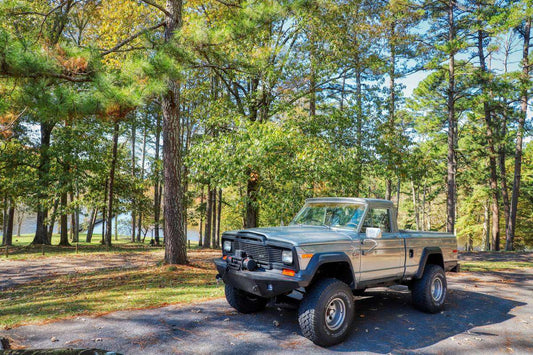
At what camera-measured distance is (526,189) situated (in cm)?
2912

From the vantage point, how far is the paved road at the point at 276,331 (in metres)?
4.36

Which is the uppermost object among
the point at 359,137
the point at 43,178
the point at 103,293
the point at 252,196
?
the point at 359,137

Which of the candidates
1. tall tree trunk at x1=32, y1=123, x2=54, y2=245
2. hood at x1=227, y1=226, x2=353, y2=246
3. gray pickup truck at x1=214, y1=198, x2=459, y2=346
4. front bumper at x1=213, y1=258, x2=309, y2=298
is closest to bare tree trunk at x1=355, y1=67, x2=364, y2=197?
gray pickup truck at x1=214, y1=198, x2=459, y2=346

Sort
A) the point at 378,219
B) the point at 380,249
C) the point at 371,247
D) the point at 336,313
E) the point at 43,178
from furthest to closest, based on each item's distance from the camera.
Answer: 1. the point at 43,178
2. the point at 378,219
3. the point at 380,249
4. the point at 371,247
5. the point at 336,313

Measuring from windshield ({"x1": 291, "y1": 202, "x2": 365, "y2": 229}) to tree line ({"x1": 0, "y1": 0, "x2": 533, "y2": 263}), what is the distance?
407 centimetres

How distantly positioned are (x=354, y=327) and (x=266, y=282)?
5.82ft

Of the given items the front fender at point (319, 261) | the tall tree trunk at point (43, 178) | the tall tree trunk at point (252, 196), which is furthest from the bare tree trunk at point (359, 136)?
the tall tree trunk at point (43, 178)

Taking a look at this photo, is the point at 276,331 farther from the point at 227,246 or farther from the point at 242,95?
the point at 242,95

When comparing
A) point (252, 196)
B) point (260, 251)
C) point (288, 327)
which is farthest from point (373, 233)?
point (252, 196)

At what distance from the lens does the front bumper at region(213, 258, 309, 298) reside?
425 cm

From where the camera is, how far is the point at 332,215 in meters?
5.85

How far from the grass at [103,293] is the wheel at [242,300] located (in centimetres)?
121

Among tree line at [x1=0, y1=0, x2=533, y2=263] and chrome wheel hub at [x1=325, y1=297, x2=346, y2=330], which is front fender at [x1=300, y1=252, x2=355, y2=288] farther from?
tree line at [x1=0, y1=0, x2=533, y2=263]

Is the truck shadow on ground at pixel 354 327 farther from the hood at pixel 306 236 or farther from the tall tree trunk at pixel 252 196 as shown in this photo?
the tall tree trunk at pixel 252 196
